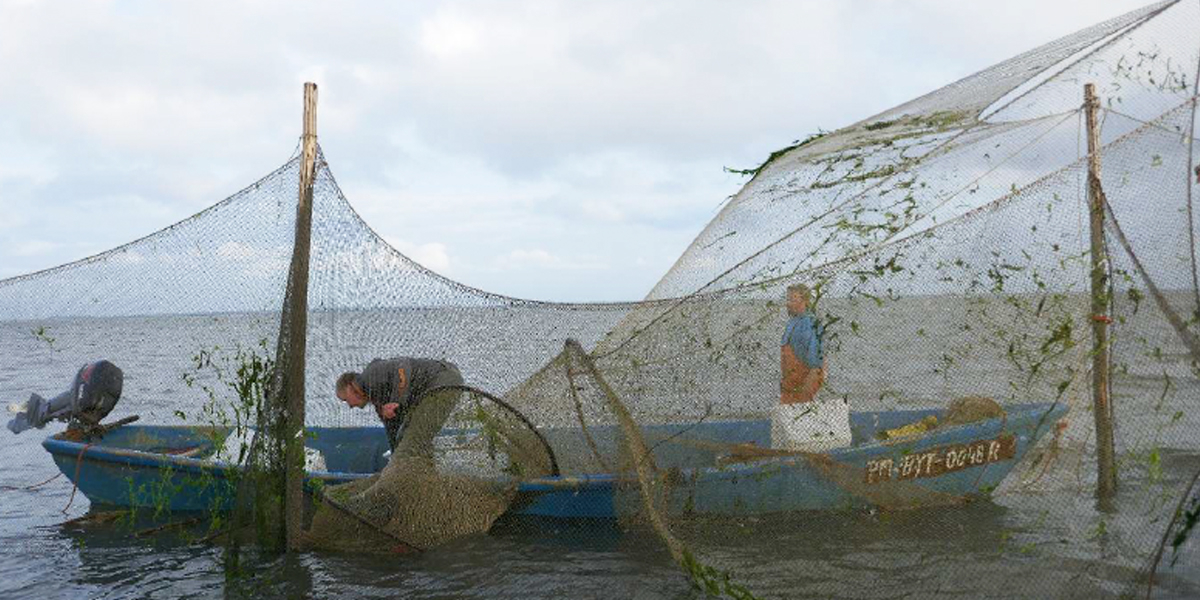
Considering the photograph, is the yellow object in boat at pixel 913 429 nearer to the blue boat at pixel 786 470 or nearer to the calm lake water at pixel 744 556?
the blue boat at pixel 786 470

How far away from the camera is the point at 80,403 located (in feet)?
31.7

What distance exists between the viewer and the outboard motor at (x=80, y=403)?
31.7 ft

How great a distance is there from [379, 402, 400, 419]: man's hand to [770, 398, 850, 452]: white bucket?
3.06m

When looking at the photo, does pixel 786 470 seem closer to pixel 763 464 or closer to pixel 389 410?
pixel 763 464

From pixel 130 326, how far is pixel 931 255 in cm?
667

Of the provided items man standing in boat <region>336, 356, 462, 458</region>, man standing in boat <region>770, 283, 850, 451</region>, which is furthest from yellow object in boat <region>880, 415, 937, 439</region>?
man standing in boat <region>336, 356, 462, 458</region>

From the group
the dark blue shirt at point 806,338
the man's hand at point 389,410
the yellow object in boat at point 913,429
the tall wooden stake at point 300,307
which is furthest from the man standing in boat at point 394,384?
the yellow object in boat at point 913,429

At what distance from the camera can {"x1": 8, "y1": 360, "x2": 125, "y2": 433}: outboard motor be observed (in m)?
9.65

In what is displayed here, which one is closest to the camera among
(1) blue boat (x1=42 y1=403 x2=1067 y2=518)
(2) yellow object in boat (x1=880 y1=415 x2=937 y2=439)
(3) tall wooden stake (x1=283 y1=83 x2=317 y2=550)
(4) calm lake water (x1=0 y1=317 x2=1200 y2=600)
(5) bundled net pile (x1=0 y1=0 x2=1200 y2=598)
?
(5) bundled net pile (x1=0 y1=0 x2=1200 y2=598)

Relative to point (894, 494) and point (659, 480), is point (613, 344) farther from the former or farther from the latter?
point (894, 494)

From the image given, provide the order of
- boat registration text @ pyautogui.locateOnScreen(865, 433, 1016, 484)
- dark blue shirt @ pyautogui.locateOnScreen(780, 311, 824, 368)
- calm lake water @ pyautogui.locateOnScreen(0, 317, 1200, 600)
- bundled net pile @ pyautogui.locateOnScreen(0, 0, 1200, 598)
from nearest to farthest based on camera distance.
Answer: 1. bundled net pile @ pyautogui.locateOnScreen(0, 0, 1200, 598)
2. calm lake water @ pyautogui.locateOnScreen(0, 317, 1200, 600)
3. dark blue shirt @ pyautogui.locateOnScreen(780, 311, 824, 368)
4. boat registration text @ pyautogui.locateOnScreen(865, 433, 1016, 484)

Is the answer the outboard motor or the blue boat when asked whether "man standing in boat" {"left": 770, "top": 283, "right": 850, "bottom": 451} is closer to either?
the blue boat

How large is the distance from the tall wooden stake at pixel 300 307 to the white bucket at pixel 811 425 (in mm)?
3511

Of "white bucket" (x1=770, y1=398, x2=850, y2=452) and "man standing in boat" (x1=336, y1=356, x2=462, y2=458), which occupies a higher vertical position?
"man standing in boat" (x1=336, y1=356, x2=462, y2=458)
